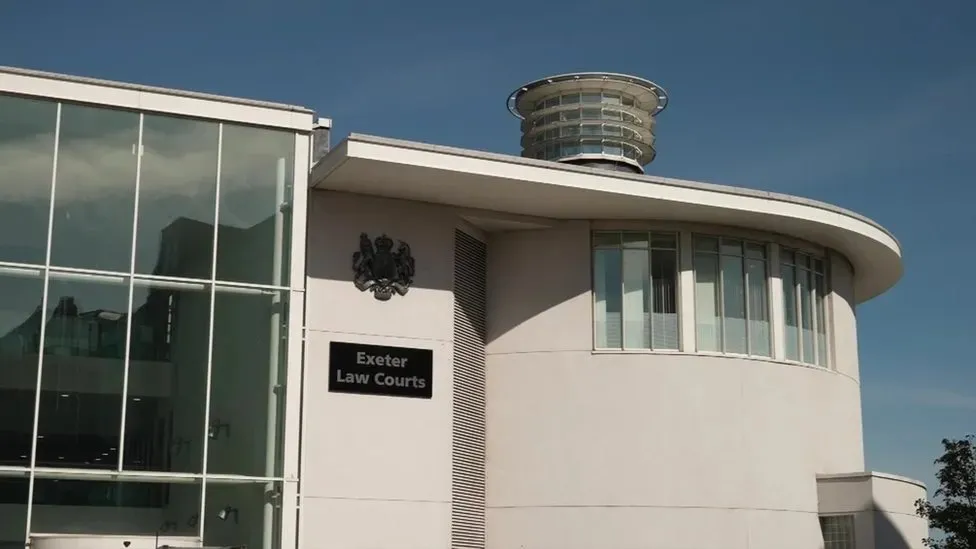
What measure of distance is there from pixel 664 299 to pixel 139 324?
10.4 metres

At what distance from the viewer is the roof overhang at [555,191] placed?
23359mm

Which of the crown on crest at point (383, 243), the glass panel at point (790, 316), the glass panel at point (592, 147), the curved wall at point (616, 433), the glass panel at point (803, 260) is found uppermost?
the glass panel at point (592, 147)

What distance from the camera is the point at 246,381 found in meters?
22.7

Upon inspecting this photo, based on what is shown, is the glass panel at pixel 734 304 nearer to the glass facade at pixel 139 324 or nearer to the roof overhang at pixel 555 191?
the roof overhang at pixel 555 191

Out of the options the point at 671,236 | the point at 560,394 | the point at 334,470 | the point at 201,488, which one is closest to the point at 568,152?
the point at 671,236

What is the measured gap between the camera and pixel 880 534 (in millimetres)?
26219

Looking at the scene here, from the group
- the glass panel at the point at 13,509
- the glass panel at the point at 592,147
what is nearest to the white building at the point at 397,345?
the glass panel at the point at 13,509

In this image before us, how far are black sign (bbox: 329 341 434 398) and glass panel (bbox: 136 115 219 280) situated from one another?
289cm

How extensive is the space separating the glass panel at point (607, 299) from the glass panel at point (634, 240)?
0.26 metres

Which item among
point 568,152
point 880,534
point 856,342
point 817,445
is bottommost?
point 880,534

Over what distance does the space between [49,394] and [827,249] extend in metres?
16.7

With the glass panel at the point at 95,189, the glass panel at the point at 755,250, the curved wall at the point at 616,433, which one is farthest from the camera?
the glass panel at the point at 755,250

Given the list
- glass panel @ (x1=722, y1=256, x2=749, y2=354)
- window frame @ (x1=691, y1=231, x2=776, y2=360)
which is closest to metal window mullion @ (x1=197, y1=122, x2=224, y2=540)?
window frame @ (x1=691, y1=231, x2=776, y2=360)

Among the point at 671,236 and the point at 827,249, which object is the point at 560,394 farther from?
the point at 827,249
